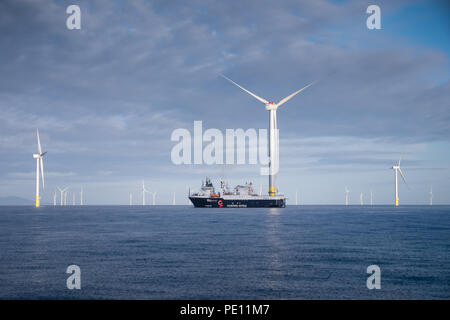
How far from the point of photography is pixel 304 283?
118ft

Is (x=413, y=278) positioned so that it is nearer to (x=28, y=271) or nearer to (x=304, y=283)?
(x=304, y=283)

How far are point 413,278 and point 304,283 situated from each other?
12.5 metres

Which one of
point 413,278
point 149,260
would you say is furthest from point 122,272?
point 413,278

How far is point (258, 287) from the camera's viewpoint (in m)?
34.4
